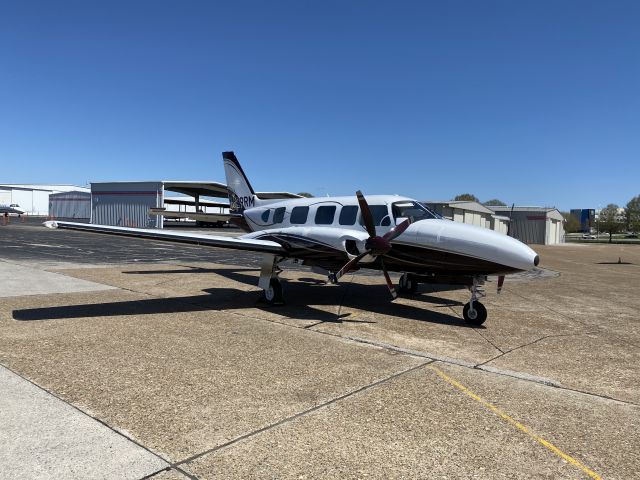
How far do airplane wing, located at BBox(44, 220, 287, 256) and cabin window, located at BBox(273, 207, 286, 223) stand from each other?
2357mm

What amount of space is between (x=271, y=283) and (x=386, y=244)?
340cm

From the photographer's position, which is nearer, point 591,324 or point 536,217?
point 591,324

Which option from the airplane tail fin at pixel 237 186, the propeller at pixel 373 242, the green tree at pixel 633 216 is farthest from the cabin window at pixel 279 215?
the green tree at pixel 633 216

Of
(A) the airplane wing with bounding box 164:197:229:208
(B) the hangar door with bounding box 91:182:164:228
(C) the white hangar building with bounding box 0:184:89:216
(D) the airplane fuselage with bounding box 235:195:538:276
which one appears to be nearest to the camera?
(D) the airplane fuselage with bounding box 235:195:538:276

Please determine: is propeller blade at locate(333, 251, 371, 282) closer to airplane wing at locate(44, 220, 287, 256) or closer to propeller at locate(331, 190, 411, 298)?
propeller at locate(331, 190, 411, 298)

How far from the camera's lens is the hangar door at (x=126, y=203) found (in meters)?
58.1

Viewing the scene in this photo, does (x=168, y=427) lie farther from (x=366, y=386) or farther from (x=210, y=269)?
(x=210, y=269)

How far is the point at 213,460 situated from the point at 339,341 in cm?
428

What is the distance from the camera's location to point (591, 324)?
10.2 m

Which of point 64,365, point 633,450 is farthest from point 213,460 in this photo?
point 633,450

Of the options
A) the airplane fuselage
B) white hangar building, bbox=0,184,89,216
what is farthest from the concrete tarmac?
white hangar building, bbox=0,184,89,216

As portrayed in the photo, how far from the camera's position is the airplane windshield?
10.7 m

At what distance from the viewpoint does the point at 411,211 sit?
427 inches

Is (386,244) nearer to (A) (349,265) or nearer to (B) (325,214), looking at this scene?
(A) (349,265)
